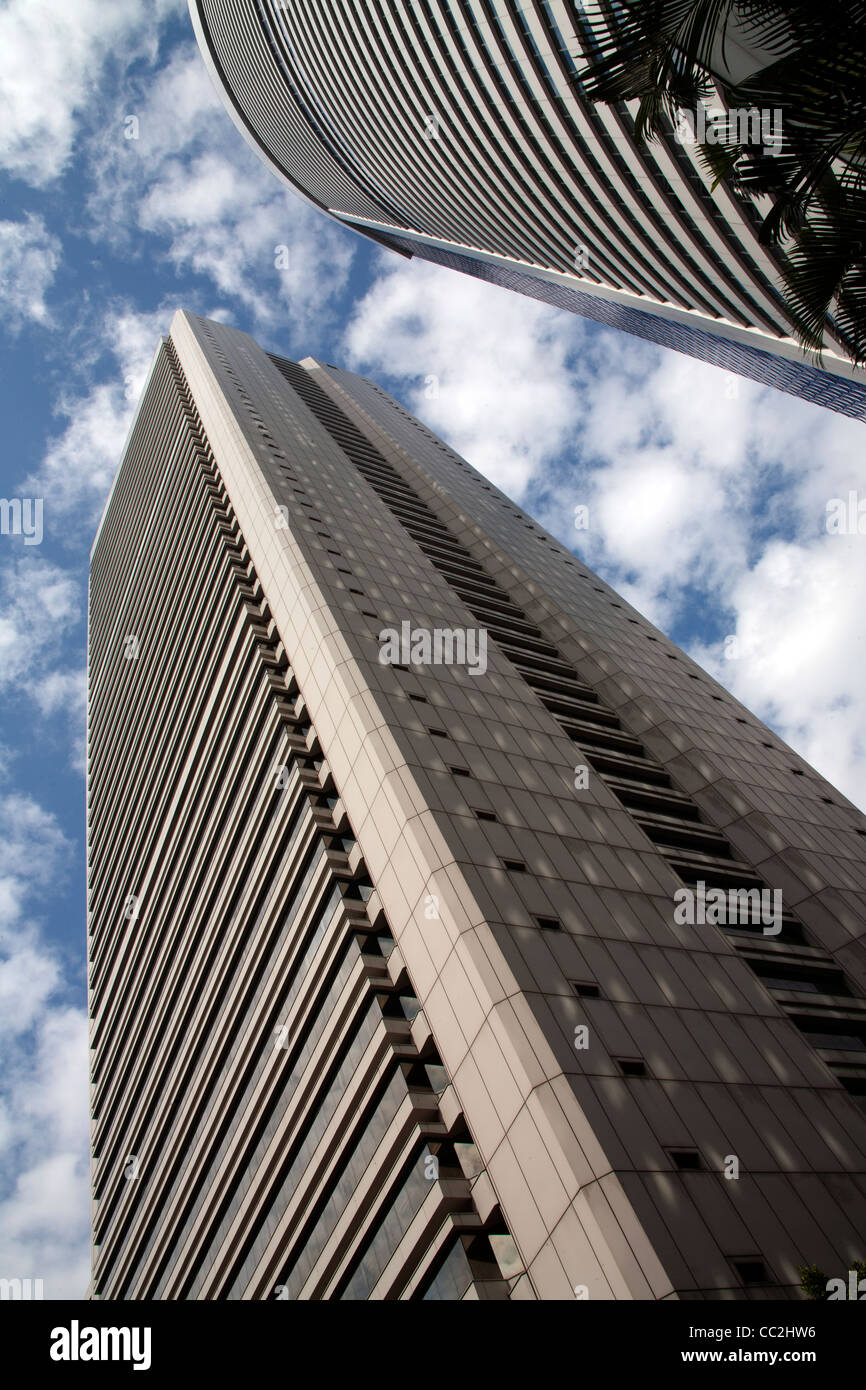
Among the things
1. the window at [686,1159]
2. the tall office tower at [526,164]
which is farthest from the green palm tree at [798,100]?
the tall office tower at [526,164]

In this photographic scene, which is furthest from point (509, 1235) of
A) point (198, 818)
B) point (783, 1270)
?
point (198, 818)

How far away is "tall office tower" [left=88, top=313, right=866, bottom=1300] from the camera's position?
15562 millimetres

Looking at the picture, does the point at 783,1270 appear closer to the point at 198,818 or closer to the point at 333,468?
the point at 198,818

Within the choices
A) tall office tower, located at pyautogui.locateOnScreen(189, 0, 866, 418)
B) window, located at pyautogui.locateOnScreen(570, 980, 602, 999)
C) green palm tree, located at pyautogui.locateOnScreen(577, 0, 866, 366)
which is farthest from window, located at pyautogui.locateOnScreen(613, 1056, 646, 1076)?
tall office tower, located at pyautogui.locateOnScreen(189, 0, 866, 418)

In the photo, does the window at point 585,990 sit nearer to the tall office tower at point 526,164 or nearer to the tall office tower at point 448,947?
the tall office tower at point 448,947

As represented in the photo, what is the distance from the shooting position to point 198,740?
40031 millimetres

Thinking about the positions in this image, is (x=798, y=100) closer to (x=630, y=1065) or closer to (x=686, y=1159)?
(x=630, y=1065)

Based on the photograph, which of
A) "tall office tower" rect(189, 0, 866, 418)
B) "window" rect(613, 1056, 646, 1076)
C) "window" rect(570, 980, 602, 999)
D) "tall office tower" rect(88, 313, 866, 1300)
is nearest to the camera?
"tall office tower" rect(88, 313, 866, 1300)

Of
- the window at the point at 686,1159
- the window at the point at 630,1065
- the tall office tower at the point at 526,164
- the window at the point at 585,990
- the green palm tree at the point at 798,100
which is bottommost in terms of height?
the window at the point at 686,1159

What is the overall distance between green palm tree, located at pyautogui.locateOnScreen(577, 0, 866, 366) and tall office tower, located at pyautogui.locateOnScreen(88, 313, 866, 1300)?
12.6 m

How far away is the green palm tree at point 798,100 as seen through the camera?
25.9ft

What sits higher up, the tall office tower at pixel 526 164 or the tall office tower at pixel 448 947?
the tall office tower at pixel 526 164

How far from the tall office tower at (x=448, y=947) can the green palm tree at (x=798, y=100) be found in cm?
1258

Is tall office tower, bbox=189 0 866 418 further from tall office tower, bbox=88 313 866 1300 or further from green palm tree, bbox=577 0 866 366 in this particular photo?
green palm tree, bbox=577 0 866 366
